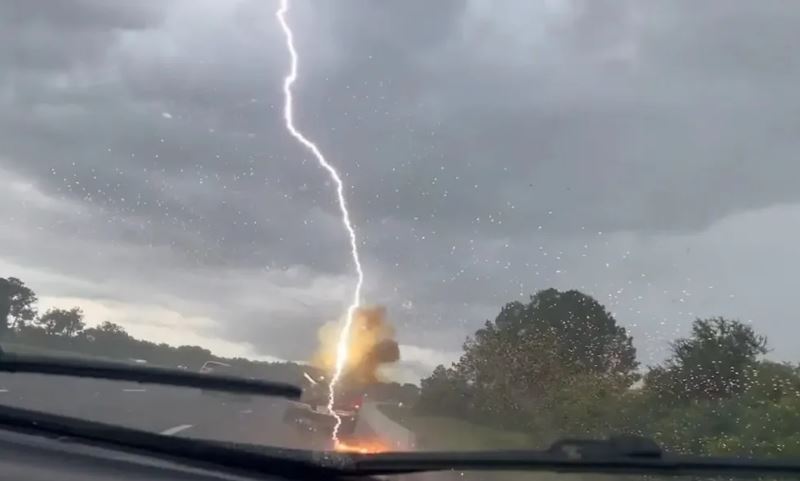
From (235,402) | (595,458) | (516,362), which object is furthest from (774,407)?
(235,402)

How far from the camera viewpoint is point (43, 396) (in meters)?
5.50

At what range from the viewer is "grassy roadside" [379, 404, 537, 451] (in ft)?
12.3

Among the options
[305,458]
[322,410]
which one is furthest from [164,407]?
[305,458]

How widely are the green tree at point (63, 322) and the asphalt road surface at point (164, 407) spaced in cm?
33

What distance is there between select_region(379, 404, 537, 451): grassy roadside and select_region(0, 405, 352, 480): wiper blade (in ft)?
1.79

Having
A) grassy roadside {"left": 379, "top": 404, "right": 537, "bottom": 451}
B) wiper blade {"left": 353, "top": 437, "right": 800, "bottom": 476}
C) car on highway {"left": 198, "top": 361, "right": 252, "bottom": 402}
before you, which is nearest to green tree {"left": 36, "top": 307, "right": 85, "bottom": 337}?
car on highway {"left": 198, "top": 361, "right": 252, "bottom": 402}

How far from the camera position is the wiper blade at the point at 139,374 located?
4.04 metres

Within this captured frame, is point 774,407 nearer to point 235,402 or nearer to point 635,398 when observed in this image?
point 635,398

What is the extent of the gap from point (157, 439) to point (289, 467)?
48 centimetres

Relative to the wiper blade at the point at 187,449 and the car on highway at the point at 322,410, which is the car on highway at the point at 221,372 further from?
the wiper blade at the point at 187,449

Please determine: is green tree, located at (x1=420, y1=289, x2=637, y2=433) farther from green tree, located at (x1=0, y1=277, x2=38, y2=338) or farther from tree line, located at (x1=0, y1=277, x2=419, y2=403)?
green tree, located at (x1=0, y1=277, x2=38, y2=338)

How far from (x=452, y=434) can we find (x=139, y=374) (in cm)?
132

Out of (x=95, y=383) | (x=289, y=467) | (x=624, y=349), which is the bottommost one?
(x=289, y=467)

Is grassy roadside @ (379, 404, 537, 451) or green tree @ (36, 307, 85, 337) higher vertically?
green tree @ (36, 307, 85, 337)
